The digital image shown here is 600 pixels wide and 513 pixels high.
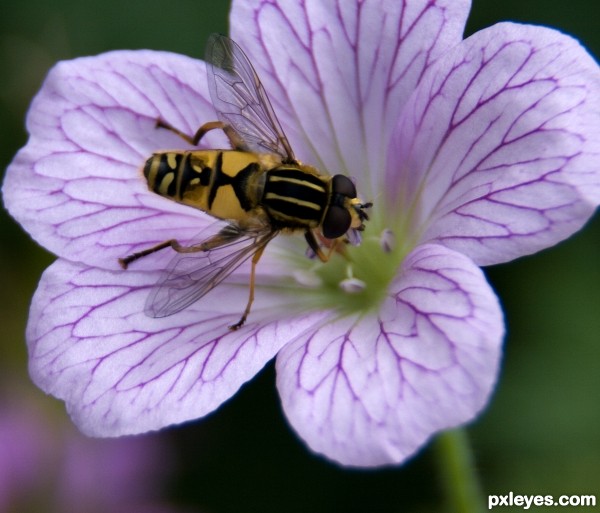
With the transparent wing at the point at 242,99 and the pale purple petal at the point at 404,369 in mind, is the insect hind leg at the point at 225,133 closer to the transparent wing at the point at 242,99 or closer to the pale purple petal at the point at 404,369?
the transparent wing at the point at 242,99

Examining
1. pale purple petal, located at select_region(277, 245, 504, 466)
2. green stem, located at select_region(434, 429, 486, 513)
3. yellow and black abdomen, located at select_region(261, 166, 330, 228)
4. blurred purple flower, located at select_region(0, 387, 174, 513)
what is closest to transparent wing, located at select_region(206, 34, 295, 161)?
yellow and black abdomen, located at select_region(261, 166, 330, 228)

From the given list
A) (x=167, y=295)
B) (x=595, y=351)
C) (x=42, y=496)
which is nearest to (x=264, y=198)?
(x=167, y=295)

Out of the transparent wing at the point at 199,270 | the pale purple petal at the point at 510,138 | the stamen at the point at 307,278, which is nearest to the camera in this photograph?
the pale purple petal at the point at 510,138

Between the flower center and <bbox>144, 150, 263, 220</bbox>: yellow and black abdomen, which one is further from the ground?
<bbox>144, 150, 263, 220</bbox>: yellow and black abdomen

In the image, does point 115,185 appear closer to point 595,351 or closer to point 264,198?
point 264,198

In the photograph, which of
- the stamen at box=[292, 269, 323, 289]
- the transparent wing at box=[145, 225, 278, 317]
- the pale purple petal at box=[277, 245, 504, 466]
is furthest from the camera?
the stamen at box=[292, 269, 323, 289]

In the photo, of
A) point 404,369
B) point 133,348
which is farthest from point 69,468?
point 404,369

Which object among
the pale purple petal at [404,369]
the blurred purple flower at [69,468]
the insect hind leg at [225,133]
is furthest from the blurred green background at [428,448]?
the pale purple petal at [404,369]

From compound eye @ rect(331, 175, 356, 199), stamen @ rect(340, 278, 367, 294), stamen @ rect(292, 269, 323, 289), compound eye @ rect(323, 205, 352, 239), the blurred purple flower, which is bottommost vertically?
A: the blurred purple flower

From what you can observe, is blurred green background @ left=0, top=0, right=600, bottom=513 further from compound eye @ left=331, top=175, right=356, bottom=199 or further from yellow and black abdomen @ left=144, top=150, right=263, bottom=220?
yellow and black abdomen @ left=144, top=150, right=263, bottom=220
